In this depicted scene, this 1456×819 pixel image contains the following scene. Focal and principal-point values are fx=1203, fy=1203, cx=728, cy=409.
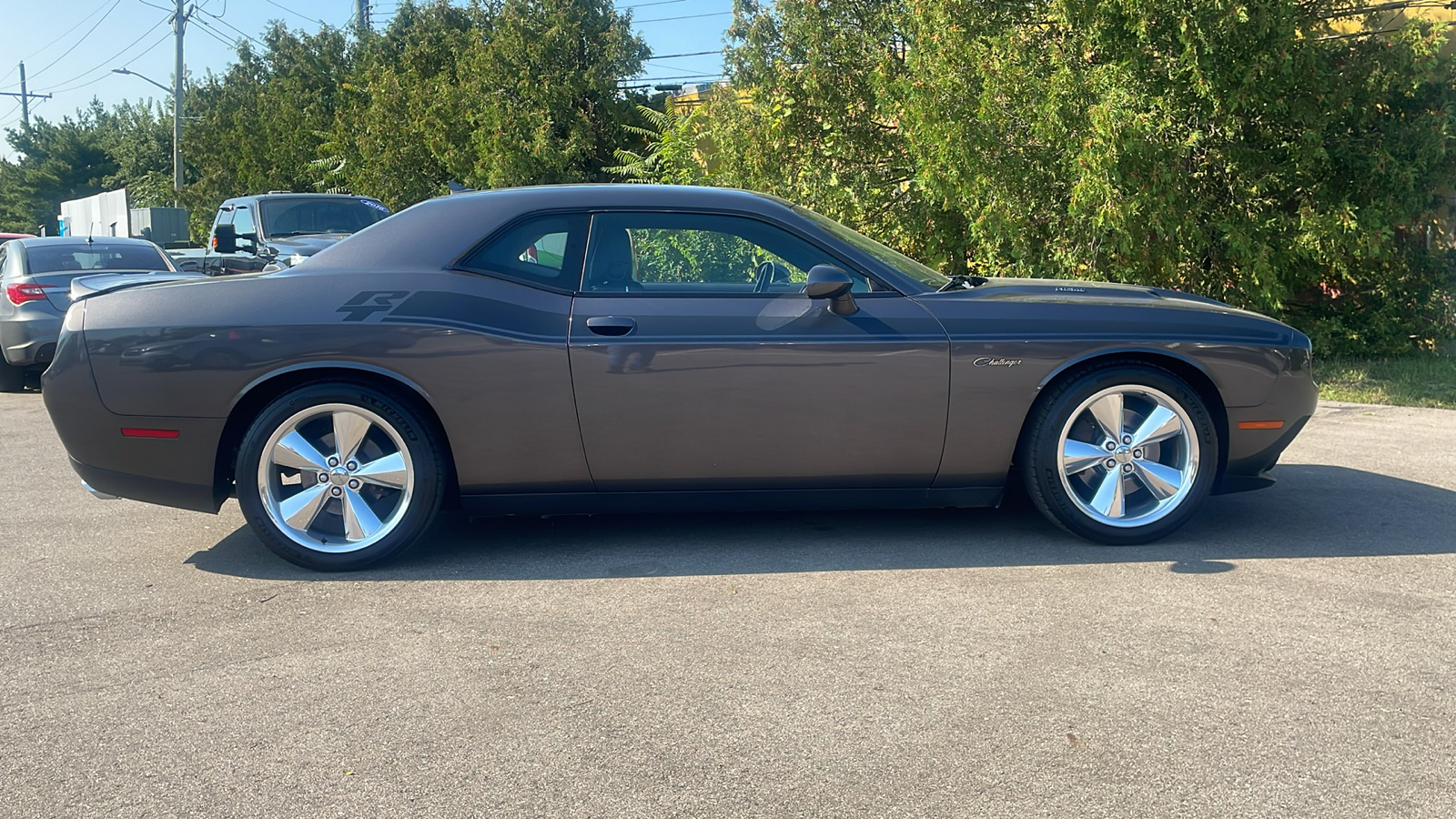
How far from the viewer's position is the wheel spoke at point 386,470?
4730mm

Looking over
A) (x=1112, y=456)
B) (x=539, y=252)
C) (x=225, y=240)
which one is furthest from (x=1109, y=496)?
(x=225, y=240)

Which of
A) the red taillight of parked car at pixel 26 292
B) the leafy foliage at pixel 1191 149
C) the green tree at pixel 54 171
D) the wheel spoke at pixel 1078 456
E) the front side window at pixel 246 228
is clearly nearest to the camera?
the wheel spoke at pixel 1078 456

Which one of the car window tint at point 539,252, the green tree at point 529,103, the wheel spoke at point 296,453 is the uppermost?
the green tree at point 529,103

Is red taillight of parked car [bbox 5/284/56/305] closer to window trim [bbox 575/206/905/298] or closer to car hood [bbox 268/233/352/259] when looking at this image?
car hood [bbox 268/233/352/259]

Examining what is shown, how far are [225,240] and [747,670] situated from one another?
35.5 feet

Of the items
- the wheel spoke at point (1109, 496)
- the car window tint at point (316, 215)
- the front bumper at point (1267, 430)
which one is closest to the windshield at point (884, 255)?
the wheel spoke at point (1109, 496)

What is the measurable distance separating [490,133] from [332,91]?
597 inches

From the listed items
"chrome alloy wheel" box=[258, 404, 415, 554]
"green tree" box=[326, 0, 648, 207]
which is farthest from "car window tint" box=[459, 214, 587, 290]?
"green tree" box=[326, 0, 648, 207]

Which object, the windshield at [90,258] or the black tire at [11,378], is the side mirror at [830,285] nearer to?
the windshield at [90,258]

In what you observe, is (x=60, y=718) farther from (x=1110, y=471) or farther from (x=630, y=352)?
(x=1110, y=471)

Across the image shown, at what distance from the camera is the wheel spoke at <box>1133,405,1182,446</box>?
486cm

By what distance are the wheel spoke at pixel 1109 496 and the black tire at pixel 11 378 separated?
35.5 ft

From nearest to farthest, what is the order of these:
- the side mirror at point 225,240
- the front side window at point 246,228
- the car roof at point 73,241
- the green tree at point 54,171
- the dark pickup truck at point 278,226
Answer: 1. the car roof at point 73,241
2. the side mirror at point 225,240
3. the dark pickup truck at point 278,226
4. the front side window at point 246,228
5. the green tree at point 54,171

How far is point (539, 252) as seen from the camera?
4.83 metres
